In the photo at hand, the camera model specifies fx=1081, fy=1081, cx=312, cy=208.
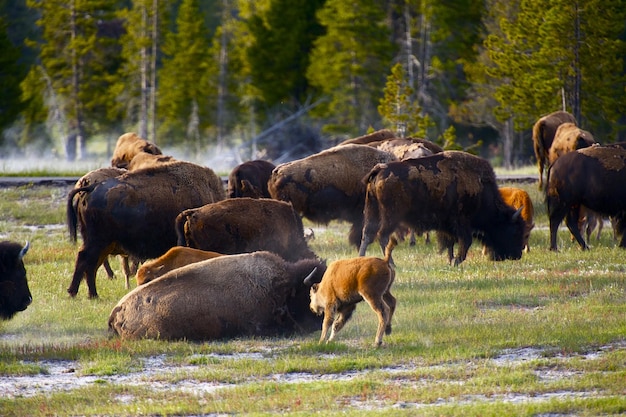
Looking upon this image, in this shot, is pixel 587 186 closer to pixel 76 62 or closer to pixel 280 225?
pixel 280 225

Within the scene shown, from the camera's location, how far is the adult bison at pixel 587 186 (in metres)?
16.5

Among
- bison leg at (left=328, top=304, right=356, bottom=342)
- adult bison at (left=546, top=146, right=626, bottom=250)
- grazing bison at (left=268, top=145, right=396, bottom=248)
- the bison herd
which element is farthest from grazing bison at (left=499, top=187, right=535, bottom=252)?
bison leg at (left=328, top=304, right=356, bottom=342)

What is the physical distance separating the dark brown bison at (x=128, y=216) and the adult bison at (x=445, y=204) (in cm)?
266

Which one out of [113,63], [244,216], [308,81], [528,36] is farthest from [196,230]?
[113,63]

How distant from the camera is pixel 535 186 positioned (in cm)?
2638

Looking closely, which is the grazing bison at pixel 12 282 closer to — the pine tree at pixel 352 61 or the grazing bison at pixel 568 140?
the grazing bison at pixel 568 140

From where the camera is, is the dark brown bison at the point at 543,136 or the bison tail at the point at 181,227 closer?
the bison tail at the point at 181,227

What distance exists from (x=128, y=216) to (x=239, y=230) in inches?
59.4

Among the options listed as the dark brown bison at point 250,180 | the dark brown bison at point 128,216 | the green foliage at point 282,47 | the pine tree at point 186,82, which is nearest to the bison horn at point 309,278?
the dark brown bison at point 128,216

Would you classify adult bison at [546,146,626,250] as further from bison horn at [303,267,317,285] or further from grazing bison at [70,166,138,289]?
bison horn at [303,267,317,285]

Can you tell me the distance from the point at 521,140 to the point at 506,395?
43133 mm

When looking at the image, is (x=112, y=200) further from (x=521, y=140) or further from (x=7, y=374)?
(x=521, y=140)

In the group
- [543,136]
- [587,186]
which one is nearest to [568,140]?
[543,136]

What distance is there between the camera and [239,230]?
12297 mm
